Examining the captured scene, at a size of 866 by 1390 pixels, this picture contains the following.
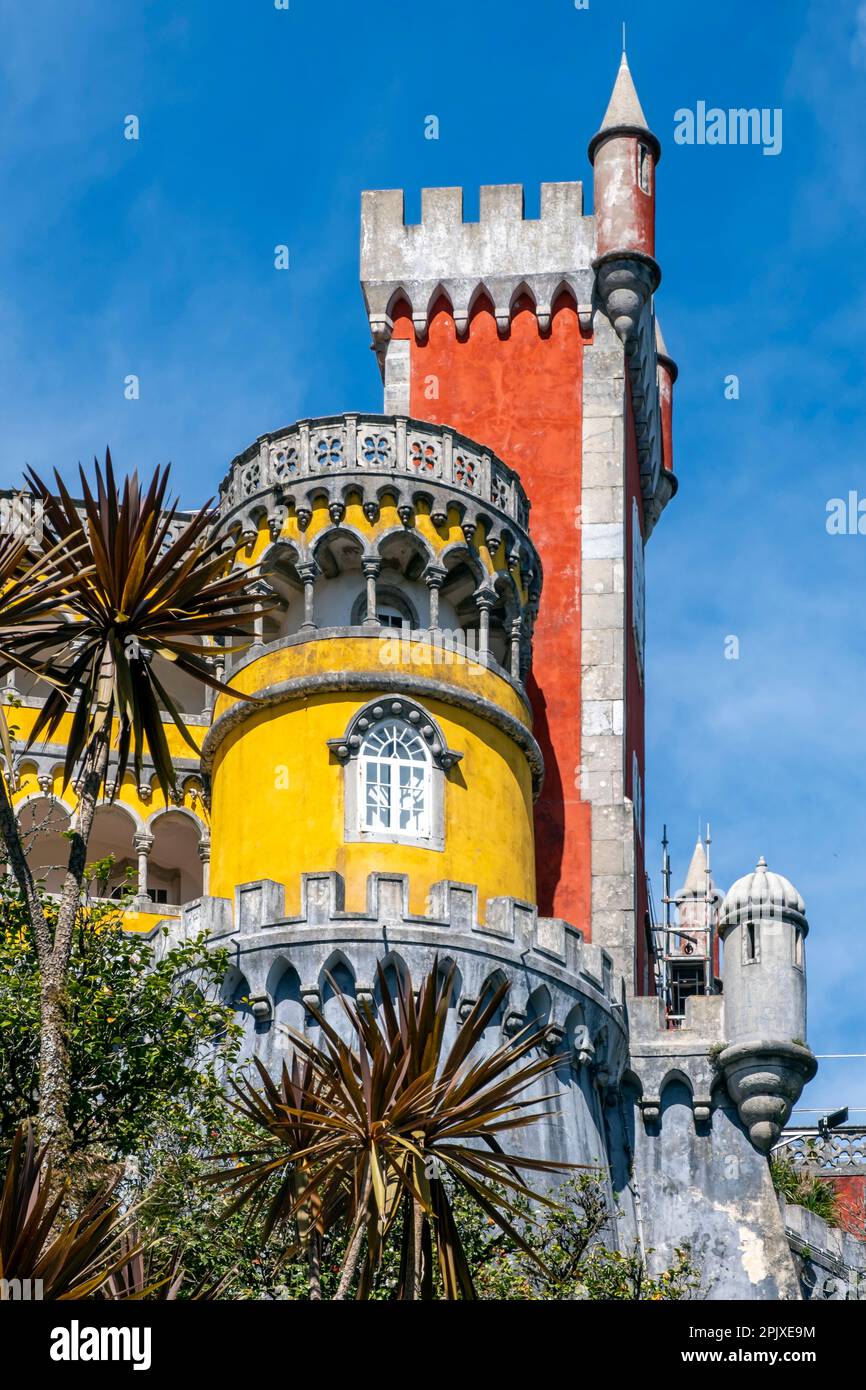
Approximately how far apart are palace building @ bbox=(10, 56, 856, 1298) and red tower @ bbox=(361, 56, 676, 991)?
7cm

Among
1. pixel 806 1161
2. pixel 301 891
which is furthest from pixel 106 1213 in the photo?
pixel 806 1161

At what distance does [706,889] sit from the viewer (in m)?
58.8

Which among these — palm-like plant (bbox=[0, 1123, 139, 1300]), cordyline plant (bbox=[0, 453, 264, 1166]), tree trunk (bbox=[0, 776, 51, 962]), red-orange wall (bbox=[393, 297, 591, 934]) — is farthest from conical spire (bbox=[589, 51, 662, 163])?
palm-like plant (bbox=[0, 1123, 139, 1300])

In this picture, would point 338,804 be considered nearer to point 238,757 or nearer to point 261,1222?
point 238,757

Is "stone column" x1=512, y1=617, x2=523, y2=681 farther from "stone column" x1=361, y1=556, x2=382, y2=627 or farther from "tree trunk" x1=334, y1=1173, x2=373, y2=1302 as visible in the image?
"tree trunk" x1=334, y1=1173, x2=373, y2=1302

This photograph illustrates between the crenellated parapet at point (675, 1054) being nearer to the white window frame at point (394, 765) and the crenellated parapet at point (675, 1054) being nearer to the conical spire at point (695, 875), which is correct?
the white window frame at point (394, 765)

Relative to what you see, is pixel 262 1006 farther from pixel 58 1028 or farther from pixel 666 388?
pixel 666 388

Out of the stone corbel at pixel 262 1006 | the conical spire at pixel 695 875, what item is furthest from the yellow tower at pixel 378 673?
the conical spire at pixel 695 875

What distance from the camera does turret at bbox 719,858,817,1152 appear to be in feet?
129

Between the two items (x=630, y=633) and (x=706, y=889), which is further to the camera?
(x=706, y=889)

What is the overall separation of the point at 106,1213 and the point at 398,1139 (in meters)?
3.17

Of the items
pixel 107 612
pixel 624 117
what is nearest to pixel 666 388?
pixel 624 117
